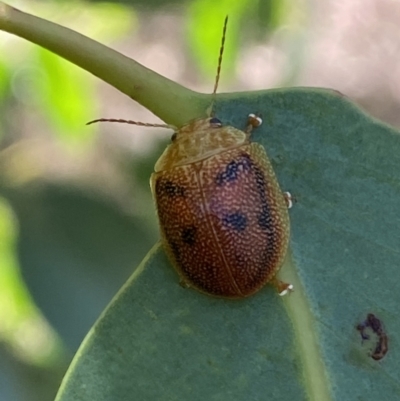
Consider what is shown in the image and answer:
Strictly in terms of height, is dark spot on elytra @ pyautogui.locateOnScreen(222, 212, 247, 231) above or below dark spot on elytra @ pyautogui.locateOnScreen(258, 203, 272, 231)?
below

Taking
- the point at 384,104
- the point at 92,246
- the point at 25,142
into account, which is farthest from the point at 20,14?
the point at 384,104

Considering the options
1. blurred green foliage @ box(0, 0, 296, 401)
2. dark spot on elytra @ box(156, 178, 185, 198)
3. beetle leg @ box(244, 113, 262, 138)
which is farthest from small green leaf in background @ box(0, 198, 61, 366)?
beetle leg @ box(244, 113, 262, 138)

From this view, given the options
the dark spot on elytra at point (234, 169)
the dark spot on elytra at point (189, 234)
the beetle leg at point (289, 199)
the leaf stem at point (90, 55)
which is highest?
the leaf stem at point (90, 55)

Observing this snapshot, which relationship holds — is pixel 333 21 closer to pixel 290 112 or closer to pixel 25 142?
pixel 25 142

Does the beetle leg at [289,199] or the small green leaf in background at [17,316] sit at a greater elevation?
the beetle leg at [289,199]

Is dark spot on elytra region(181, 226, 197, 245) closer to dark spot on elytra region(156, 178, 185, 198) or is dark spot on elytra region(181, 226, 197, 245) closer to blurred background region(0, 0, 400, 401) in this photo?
dark spot on elytra region(156, 178, 185, 198)

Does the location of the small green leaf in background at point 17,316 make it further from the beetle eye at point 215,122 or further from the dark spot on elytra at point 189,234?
the beetle eye at point 215,122

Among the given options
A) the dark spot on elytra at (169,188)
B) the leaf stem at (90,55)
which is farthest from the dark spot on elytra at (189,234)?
the leaf stem at (90,55)
